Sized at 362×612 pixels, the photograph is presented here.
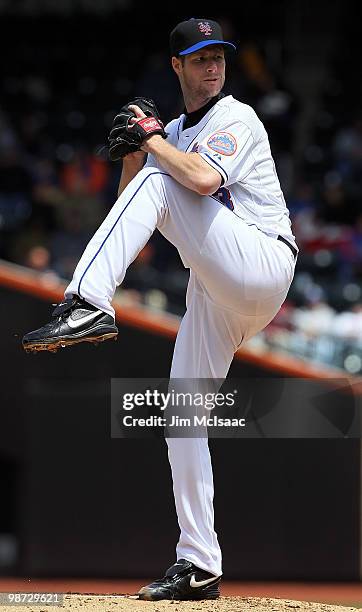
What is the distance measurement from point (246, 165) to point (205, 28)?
49 cm

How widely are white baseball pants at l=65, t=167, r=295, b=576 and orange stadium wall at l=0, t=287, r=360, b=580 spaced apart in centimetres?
303

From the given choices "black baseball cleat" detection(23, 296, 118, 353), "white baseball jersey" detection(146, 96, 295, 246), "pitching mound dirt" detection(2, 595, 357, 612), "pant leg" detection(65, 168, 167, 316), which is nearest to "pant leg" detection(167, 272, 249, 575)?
"pitching mound dirt" detection(2, 595, 357, 612)

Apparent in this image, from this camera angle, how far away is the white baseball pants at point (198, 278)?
363 cm

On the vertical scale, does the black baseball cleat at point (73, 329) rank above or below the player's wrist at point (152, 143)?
below

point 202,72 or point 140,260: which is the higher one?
point 202,72

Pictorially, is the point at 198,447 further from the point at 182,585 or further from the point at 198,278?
the point at 198,278

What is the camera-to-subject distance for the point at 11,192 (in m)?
10.3

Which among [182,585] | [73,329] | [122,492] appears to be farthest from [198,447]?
[122,492]

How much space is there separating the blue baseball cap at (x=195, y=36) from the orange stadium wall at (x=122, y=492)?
10.9ft

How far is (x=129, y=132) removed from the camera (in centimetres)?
373

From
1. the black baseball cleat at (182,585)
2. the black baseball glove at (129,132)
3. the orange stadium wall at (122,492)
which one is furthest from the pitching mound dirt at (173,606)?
the orange stadium wall at (122,492)

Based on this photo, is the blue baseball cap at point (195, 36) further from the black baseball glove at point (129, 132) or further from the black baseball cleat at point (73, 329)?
the black baseball cleat at point (73, 329)

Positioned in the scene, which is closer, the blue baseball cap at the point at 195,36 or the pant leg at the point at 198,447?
the blue baseball cap at the point at 195,36

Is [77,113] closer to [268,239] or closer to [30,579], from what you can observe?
[30,579]
